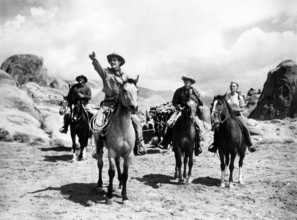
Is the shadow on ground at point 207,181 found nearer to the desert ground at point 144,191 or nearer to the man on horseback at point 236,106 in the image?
the desert ground at point 144,191

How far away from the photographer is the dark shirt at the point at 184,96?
947 cm

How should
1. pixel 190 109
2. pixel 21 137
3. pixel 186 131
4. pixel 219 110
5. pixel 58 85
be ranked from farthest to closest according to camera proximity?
pixel 58 85 < pixel 21 137 < pixel 186 131 < pixel 219 110 < pixel 190 109

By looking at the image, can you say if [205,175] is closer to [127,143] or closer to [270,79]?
[127,143]

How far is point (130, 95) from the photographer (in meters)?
6.53

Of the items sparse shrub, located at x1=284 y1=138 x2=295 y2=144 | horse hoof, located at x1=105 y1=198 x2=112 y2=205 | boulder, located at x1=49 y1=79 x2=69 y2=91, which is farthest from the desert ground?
boulder, located at x1=49 y1=79 x2=69 y2=91

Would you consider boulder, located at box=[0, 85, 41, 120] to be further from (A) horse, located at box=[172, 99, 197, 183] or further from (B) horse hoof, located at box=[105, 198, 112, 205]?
(B) horse hoof, located at box=[105, 198, 112, 205]

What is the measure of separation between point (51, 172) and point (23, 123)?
8707 mm

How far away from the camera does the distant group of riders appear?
24.7 ft

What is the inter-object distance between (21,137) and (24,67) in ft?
170

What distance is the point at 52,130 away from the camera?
1831cm

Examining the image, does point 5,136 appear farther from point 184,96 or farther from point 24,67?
point 24,67

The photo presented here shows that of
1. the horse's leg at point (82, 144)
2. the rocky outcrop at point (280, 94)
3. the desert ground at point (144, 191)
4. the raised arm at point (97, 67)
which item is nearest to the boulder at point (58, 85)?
the rocky outcrop at point (280, 94)

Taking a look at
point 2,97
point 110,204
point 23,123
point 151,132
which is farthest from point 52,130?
point 110,204

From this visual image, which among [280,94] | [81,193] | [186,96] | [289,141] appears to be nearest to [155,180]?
[81,193]
